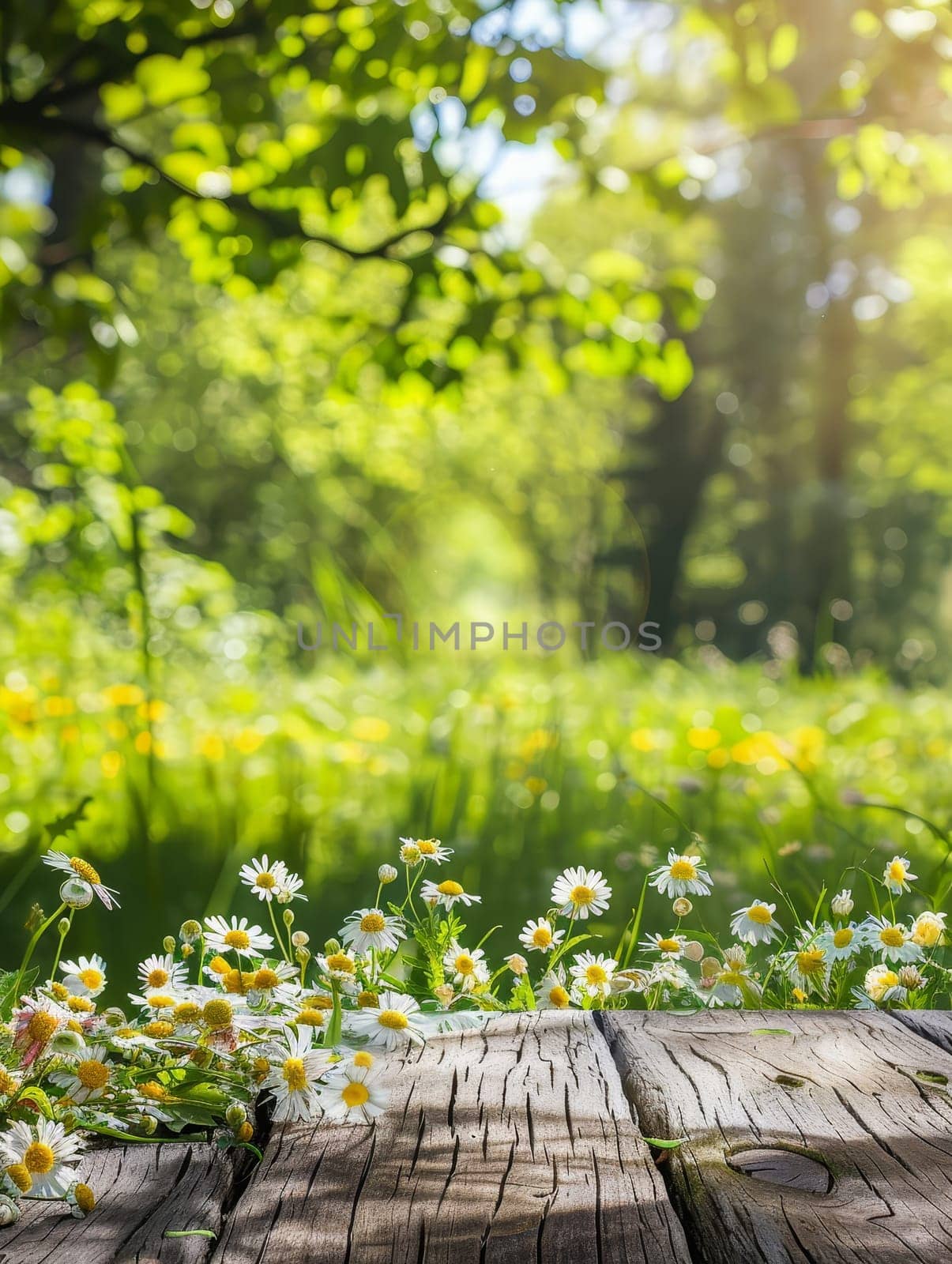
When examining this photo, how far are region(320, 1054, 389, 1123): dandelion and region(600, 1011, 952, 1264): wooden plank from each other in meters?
0.27

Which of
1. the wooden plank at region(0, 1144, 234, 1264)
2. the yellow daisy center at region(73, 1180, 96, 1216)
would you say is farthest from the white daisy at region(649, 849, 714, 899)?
the yellow daisy center at region(73, 1180, 96, 1216)

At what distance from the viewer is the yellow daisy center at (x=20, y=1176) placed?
0.98 m

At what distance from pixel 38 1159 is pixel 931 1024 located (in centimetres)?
110

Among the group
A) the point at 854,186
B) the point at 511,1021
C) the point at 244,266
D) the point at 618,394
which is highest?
the point at 618,394

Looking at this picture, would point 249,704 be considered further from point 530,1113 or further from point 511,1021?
point 530,1113

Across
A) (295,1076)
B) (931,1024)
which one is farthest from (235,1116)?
(931,1024)

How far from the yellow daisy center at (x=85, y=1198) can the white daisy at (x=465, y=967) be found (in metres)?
0.61

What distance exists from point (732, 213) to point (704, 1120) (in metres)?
20.6

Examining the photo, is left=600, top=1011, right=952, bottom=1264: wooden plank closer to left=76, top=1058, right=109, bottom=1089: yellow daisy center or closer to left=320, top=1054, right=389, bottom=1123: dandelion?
left=320, top=1054, right=389, bottom=1123: dandelion

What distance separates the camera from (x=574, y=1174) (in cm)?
102

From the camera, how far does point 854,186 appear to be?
4.47m

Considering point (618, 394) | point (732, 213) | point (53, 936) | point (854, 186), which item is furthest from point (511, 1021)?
point (732, 213)

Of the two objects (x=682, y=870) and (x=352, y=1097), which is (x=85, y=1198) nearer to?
(x=352, y=1097)

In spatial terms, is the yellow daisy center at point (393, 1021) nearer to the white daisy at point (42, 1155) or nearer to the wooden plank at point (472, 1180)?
the wooden plank at point (472, 1180)
